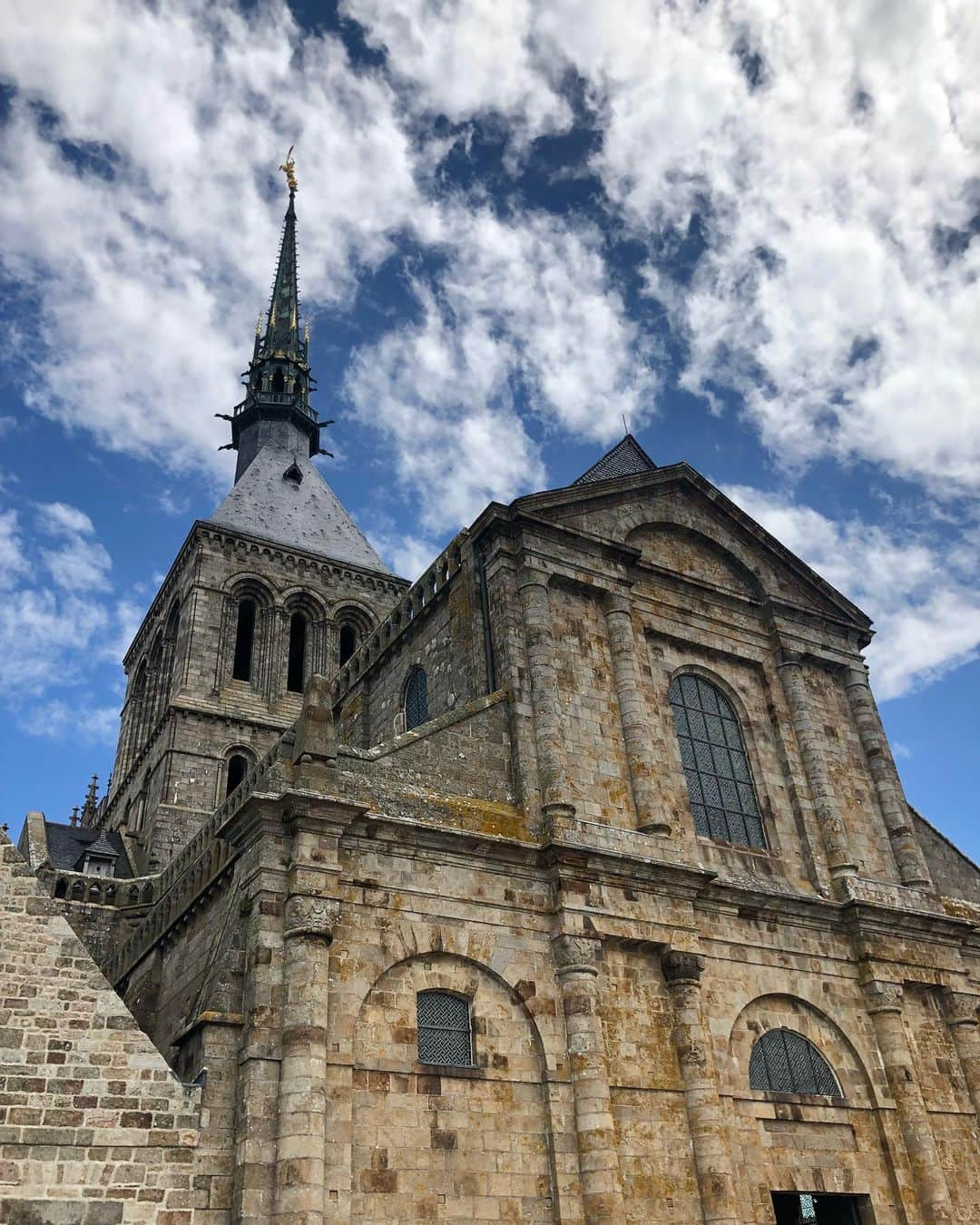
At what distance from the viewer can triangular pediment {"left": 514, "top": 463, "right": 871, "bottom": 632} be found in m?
18.0

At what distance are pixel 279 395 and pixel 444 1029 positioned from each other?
36.4 metres

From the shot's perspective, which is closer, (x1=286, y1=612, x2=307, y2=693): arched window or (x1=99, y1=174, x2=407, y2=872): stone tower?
(x1=99, y1=174, x2=407, y2=872): stone tower

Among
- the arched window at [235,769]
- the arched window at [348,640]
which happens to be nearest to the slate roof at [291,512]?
the arched window at [348,640]

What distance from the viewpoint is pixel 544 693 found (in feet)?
49.6

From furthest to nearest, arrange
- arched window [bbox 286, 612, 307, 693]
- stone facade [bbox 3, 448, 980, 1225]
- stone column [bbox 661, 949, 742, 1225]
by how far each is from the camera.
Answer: arched window [bbox 286, 612, 307, 693]
stone column [bbox 661, 949, 742, 1225]
stone facade [bbox 3, 448, 980, 1225]

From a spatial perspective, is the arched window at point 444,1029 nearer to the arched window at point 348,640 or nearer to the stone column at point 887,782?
the stone column at point 887,782

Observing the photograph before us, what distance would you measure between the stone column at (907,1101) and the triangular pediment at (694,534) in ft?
22.9

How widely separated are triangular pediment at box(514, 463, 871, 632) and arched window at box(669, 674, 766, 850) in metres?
2.14

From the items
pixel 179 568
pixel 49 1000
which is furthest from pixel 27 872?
pixel 179 568

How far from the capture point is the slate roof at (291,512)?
124 feet

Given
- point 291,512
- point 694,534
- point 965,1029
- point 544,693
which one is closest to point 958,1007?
point 965,1029

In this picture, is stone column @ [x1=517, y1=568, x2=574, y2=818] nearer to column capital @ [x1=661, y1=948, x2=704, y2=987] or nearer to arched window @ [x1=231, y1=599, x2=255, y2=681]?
column capital @ [x1=661, y1=948, x2=704, y2=987]

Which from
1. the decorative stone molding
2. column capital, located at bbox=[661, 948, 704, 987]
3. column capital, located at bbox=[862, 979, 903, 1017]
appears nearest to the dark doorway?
column capital, located at bbox=[862, 979, 903, 1017]

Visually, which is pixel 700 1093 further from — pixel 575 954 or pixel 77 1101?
pixel 77 1101
